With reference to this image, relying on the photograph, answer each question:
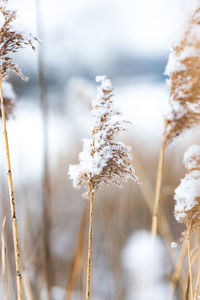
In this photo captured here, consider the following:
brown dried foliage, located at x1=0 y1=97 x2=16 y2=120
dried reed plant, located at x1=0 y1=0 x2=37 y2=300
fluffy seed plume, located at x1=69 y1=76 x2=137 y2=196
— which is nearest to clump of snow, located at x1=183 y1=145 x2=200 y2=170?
A: fluffy seed plume, located at x1=69 y1=76 x2=137 y2=196

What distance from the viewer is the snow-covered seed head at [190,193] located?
0.66 m

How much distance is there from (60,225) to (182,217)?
3.79 meters

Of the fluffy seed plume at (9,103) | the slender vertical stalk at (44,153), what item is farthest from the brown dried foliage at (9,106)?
the slender vertical stalk at (44,153)

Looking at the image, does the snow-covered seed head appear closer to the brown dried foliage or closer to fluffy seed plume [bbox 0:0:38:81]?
fluffy seed plume [bbox 0:0:38:81]

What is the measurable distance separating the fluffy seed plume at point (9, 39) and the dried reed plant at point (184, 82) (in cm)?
32

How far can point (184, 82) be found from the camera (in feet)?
2.27

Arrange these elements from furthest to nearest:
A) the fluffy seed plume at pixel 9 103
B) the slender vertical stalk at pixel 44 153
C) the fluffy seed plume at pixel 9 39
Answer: the slender vertical stalk at pixel 44 153 → the fluffy seed plume at pixel 9 103 → the fluffy seed plume at pixel 9 39

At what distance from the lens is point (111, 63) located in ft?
27.2

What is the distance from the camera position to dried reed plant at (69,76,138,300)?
0.63 m

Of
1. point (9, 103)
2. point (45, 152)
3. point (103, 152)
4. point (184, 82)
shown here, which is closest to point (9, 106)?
point (9, 103)

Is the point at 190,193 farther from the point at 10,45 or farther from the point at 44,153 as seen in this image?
the point at 44,153

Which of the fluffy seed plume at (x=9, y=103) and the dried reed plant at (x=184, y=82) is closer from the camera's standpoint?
the dried reed plant at (x=184, y=82)

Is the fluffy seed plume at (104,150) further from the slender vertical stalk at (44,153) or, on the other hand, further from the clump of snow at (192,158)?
the slender vertical stalk at (44,153)

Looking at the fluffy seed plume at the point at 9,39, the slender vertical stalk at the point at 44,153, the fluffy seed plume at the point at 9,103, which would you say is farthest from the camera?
the slender vertical stalk at the point at 44,153
